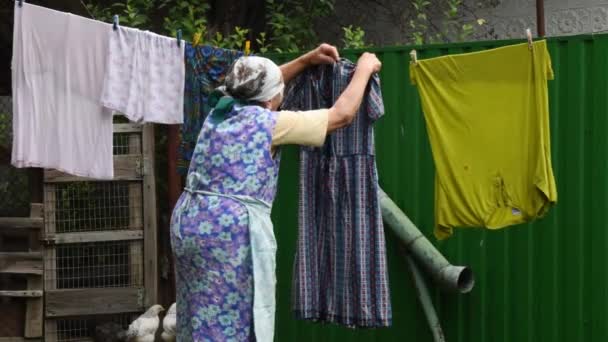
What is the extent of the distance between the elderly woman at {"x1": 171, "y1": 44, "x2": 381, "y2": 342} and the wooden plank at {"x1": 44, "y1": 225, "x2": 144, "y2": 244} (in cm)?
293

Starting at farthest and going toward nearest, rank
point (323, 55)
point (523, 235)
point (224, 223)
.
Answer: point (523, 235) < point (323, 55) < point (224, 223)

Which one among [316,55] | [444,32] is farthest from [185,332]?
[444,32]

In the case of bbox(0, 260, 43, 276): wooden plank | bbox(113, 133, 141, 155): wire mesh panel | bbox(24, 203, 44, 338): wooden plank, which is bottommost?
bbox(24, 203, 44, 338): wooden plank

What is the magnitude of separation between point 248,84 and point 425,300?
7.33ft

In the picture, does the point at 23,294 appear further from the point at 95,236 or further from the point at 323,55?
the point at 323,55

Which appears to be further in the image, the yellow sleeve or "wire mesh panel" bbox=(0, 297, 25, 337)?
"wire mesh panel" bbox=(0, 297, 25, 337)

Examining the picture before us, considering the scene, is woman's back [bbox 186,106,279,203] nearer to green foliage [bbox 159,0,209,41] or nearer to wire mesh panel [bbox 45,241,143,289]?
wire mesh panel [bbox 45,241,143,289]

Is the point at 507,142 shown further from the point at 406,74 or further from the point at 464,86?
the point at 406,74

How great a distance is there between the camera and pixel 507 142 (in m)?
4.68

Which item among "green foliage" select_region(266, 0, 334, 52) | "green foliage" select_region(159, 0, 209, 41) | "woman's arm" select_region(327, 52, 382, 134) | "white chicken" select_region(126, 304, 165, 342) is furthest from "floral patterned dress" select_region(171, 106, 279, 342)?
"green foliage" select_region(266, 0, 334, 52)

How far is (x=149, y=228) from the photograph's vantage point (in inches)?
269

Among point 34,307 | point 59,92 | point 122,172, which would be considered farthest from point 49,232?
point 59,92

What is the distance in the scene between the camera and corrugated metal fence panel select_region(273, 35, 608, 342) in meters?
5.28

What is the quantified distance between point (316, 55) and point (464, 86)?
2.57ft
